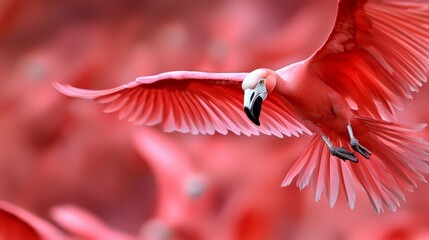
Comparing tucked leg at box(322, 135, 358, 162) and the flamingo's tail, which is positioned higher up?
tucked leg at box(322, 135, 358, 162)

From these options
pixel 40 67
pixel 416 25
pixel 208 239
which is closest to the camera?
pixel 416 25

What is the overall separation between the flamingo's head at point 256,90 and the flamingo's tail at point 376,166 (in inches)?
3.3

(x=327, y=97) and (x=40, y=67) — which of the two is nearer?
(x=327, y=97)

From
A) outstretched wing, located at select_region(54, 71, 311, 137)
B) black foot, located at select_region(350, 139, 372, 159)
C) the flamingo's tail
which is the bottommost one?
the flamingo's tail

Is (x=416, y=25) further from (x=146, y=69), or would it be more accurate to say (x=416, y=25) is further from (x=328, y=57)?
(x=146, y=69)

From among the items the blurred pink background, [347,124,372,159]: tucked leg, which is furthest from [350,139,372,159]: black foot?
the blurred pink background

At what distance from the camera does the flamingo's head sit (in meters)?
0.48

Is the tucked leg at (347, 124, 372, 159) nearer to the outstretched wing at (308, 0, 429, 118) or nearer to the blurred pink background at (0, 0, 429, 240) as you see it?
the outstretched wing at (308, 0, 429, 118)

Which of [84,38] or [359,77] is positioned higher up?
[84,38]

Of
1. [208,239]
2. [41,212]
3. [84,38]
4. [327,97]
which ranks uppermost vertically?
[84,38]

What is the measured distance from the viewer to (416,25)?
50 centimetres

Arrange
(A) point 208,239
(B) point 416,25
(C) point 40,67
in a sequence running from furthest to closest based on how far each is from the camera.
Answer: (C) point 40,67
(A) point 208,239
(B) point 416,25

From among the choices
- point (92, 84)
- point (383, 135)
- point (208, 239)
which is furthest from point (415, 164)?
point (92, 84)

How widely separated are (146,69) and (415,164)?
2.10 feet
